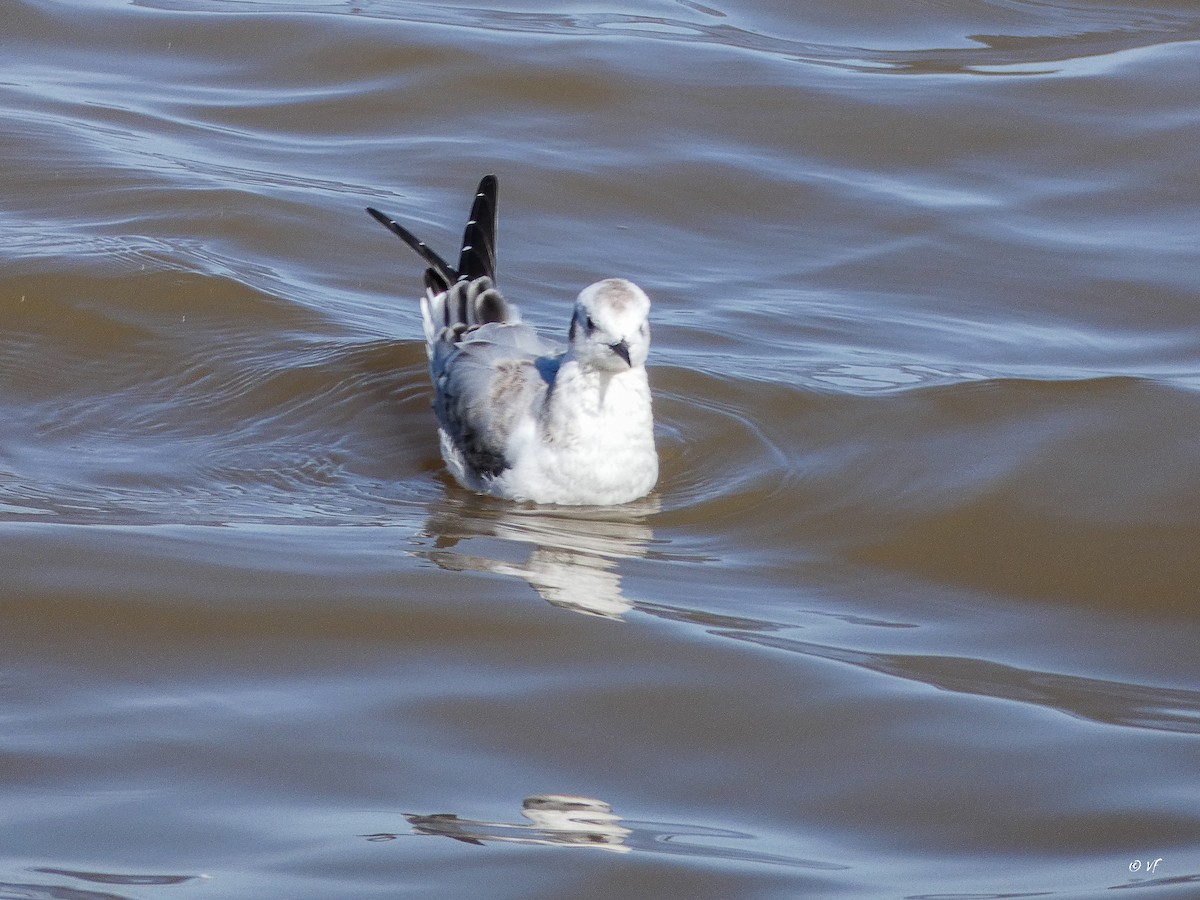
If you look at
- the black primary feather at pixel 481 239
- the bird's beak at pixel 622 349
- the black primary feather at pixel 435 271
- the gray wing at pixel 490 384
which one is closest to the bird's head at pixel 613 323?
the bird's beak at pixel 622 349

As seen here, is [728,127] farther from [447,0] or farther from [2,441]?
[2,441]

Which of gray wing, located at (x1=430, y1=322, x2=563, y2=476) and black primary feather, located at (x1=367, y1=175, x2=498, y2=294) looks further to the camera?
black primary feather, located at (x1=367, y1=175, x2=498, y2=294)

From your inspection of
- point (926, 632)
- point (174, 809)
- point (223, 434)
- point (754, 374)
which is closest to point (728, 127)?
point (754, 374)

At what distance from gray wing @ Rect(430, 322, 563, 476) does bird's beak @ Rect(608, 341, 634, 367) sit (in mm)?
551

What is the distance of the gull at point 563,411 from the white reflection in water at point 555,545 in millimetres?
101

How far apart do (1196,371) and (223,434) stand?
13.1ft

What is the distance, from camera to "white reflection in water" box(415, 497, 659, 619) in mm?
5273

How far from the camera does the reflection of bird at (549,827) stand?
3.90m

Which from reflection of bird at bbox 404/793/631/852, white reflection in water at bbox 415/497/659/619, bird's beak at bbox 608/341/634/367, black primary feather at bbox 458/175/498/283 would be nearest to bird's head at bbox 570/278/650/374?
bird's beak at bbox 608/341/634/367

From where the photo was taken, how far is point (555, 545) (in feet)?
18.7

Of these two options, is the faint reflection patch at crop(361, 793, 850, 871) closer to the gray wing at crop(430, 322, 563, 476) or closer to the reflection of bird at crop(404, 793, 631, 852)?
the reflection of bird at crop(404, 793, 631, 852)

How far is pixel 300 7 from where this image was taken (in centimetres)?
1220

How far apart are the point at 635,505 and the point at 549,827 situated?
240cm

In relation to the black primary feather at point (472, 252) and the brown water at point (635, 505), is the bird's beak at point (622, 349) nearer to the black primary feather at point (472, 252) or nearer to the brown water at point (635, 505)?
the brown water at point (635, 505)
